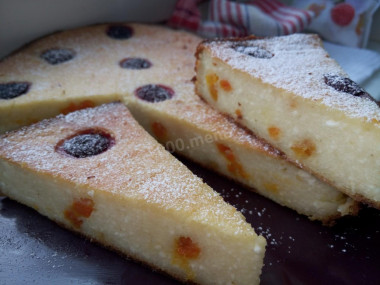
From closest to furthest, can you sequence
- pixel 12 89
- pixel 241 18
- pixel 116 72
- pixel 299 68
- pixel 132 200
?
pixel 132 200
pixel 299 68
pixel 12 89
pixel 116 72
pixel 241 18

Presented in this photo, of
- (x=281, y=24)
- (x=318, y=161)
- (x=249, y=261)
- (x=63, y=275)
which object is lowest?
(x=63, y=275)

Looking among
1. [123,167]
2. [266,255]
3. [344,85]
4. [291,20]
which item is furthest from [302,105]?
[291,20]

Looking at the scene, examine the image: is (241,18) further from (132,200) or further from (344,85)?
(132,200)

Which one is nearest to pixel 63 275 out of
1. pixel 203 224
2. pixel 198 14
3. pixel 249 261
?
pixel 203 224

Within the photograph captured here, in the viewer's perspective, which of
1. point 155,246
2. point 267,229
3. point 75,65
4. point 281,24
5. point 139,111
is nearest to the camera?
point 155,246

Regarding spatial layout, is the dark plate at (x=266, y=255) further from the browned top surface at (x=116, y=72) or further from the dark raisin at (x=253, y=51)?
the dark raisin at (x=253, y=51)

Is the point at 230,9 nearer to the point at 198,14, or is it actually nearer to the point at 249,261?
the point at 198,14

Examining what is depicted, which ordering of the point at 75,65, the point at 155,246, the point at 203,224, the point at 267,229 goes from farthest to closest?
1. the point at 75,65
2. the point at 267,229
3. the point at 155,246
4. the point at 203,224
